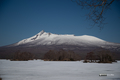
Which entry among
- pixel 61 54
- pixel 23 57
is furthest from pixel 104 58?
pixel 23 57

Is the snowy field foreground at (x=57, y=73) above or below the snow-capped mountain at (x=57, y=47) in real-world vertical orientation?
below

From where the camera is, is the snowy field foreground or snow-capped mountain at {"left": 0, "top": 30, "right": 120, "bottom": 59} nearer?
the snowy field foreground

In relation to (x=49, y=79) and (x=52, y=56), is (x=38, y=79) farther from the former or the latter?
(x=52, y=56)

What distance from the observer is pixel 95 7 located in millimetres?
4977

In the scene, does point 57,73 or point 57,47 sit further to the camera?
point 57,47

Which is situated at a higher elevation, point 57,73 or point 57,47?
point 57,47

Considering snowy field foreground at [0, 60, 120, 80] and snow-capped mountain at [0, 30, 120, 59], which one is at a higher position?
snow-capped mountain at [0, 30, 120, 59]

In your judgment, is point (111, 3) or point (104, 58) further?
point (104, 58)

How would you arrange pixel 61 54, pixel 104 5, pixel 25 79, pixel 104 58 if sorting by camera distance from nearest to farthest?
1. pixel 104 5
2. pixel 25 79
3. pixel 104 58
4. pixel 61 54

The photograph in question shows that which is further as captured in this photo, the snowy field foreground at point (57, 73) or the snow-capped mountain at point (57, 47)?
the snow-capped mountain at point (57, 47)

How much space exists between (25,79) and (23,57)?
46526 mm

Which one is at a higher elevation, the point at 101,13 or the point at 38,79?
the point at 101,13

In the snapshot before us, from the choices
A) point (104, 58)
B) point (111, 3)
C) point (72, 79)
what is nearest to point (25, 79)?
point (72, 79)

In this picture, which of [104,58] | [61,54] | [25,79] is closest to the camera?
[25,79]
